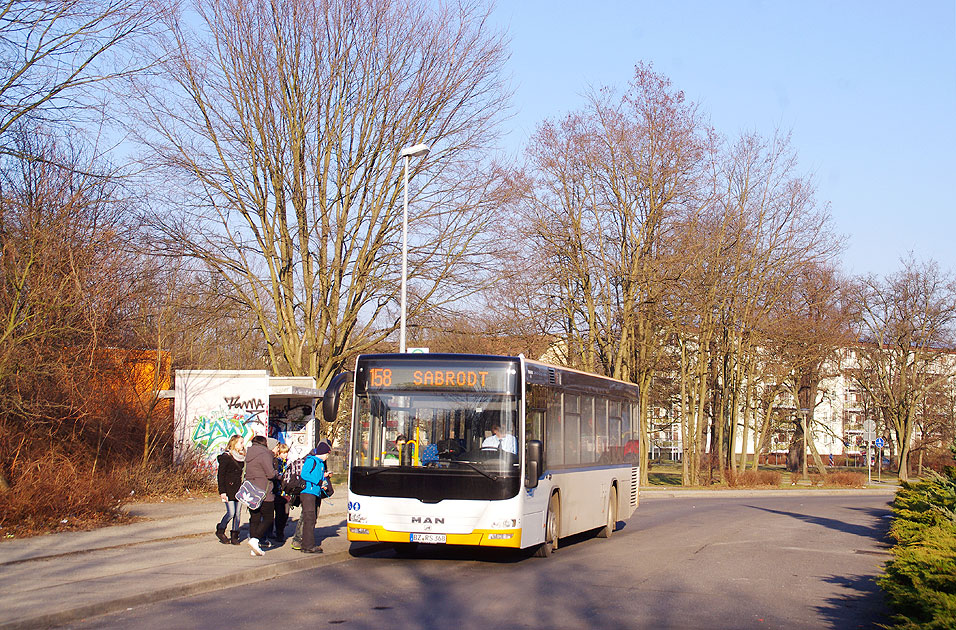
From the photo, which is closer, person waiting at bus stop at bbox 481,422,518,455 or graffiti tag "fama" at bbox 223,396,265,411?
person waiting at bus stop at bbox 481,422,518,455

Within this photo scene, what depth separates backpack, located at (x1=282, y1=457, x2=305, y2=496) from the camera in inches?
583

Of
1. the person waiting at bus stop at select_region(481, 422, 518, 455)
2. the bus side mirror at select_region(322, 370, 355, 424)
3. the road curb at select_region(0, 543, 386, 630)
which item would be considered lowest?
the road curb at select_region(0, 543, 386, 630)

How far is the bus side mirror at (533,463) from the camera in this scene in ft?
42.4

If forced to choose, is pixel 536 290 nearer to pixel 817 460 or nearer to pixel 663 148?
pixel 663 148

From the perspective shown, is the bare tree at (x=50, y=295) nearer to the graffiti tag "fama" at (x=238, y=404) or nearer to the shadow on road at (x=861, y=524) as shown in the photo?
the graffiti tag "fama" at (x=238, y=404)

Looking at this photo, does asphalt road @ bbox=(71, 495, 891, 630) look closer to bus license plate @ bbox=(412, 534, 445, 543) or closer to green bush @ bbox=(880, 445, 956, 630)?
bus license plate @ bbox=(412, 534, 445, 543)

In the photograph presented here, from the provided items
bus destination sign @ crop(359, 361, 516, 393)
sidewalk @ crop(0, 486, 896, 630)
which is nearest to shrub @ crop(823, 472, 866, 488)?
sidewalk @ crop(0, 486, 896, 630)

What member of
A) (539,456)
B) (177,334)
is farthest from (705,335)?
(539,456)

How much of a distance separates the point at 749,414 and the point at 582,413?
34153 millimetres

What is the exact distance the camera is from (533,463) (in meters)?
13.2

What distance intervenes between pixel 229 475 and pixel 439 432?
3.29 metres

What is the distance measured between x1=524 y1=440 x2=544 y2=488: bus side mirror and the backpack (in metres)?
3.62

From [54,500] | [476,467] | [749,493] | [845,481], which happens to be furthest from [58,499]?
[845,481]

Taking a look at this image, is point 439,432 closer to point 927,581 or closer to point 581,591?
point 581,591
